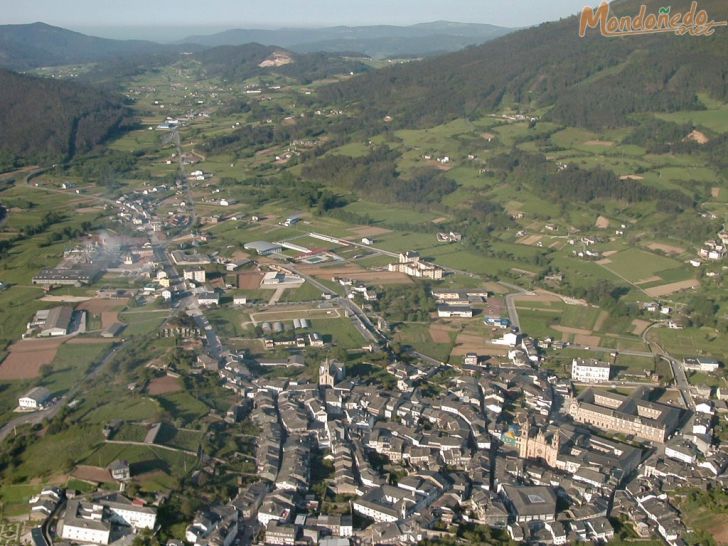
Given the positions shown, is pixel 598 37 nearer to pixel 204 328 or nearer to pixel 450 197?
pixel 450 197

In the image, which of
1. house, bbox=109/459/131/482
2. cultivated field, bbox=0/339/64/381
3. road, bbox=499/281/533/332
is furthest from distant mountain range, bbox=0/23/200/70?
house, bbox=109/459/131/482

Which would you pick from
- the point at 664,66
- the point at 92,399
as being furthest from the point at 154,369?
the point at 664,66

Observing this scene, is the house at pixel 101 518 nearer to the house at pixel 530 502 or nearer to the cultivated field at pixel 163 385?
the cultivated field at pixel 163 385

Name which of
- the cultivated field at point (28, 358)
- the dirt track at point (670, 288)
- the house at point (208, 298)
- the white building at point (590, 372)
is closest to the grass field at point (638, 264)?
the dirt track at point (670, 288)

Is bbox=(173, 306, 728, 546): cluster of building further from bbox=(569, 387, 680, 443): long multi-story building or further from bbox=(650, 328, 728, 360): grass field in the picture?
bbox=(650, 328, 728, 360): grass field

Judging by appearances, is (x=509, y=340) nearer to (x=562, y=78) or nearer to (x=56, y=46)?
(x=562, y=78)

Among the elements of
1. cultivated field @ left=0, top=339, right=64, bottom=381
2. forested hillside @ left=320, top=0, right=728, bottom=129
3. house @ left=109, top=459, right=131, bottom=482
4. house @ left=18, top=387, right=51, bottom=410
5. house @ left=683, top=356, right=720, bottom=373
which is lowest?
house @ left=683, top=356, right=720, bottom=373
